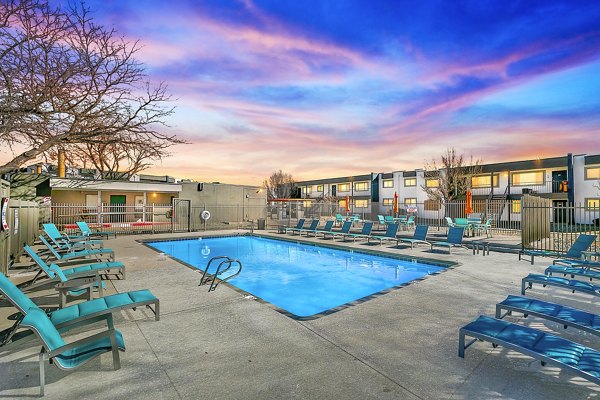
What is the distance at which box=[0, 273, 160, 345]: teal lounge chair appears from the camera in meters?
3.40

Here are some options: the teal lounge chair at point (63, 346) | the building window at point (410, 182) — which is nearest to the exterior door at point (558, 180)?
the building window at point (410, 182)

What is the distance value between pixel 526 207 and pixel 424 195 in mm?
28265

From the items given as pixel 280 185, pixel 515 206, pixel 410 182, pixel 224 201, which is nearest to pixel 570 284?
pixel 224 201

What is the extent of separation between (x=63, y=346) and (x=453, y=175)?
3627 centimetres

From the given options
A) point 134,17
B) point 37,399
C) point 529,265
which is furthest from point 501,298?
point 134,17

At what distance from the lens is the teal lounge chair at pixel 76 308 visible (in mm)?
3396

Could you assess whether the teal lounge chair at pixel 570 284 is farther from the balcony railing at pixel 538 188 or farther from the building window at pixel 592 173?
the building window at pixel 592 173

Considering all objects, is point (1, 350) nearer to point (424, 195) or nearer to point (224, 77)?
point (224, 77)

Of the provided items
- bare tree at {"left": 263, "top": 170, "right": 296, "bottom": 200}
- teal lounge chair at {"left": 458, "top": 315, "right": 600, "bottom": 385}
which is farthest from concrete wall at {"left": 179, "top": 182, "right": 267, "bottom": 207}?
bare tree at {"left": 263, "top": 170, "right": 296, "bottom": 200}

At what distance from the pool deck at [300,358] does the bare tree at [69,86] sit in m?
4.24

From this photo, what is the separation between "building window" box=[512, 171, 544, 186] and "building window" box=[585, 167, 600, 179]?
3.54 meters

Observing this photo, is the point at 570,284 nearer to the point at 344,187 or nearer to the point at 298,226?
the point at 298,226

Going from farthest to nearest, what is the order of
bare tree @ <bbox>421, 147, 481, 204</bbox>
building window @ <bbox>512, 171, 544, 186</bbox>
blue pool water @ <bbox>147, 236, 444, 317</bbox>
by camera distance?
bare tree @ <bbox>421, 147, 481, 204</bbox>, building window @ <bbox>512, 171, 544, 186</bbox>, blue pool water @ <bbox>147, 236, 444, 317</bbox>

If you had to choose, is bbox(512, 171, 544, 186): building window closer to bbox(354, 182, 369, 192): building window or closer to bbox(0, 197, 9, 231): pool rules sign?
bbox(354, 182, 369, 192): building window
